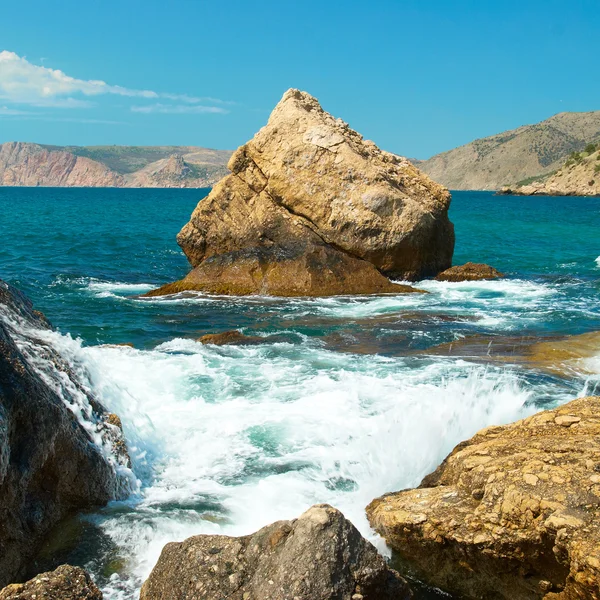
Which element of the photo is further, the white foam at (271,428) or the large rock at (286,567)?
the white foam at (271,428)

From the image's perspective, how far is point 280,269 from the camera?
19844 mm

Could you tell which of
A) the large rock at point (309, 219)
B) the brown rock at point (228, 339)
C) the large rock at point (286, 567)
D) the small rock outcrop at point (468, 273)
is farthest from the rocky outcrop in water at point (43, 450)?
the small rock outcrop at point (468, 273)

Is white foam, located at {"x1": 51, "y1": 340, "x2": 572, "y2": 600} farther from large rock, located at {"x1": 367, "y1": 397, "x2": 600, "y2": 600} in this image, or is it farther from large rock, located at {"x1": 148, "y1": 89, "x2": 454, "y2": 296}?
large rock, located at {"x1": 148, "y1": 89, "x2": 454, "y2": 296}

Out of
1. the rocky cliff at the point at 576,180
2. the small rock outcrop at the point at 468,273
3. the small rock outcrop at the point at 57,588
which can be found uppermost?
the rocky cliff at the point at 576,180

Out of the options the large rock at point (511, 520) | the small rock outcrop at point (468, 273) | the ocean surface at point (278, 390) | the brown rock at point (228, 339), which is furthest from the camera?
the small rock outcrop at point (468, 273)

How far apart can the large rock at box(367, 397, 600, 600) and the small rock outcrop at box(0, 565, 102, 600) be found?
2412mm

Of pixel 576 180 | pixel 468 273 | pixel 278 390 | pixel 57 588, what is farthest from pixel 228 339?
pixel 576 180

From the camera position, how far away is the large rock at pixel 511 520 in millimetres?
4473

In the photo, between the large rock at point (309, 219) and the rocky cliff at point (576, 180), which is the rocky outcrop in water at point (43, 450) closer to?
the large rock at point (309, 219)

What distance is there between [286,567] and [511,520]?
1783 mm

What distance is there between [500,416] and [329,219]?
12.1m

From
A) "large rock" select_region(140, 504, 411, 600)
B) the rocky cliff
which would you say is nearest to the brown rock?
"large rock" select_region(140, 504, 411, 600)

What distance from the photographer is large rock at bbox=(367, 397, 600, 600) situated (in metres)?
4.47

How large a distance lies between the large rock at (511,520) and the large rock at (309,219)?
45.3ft
